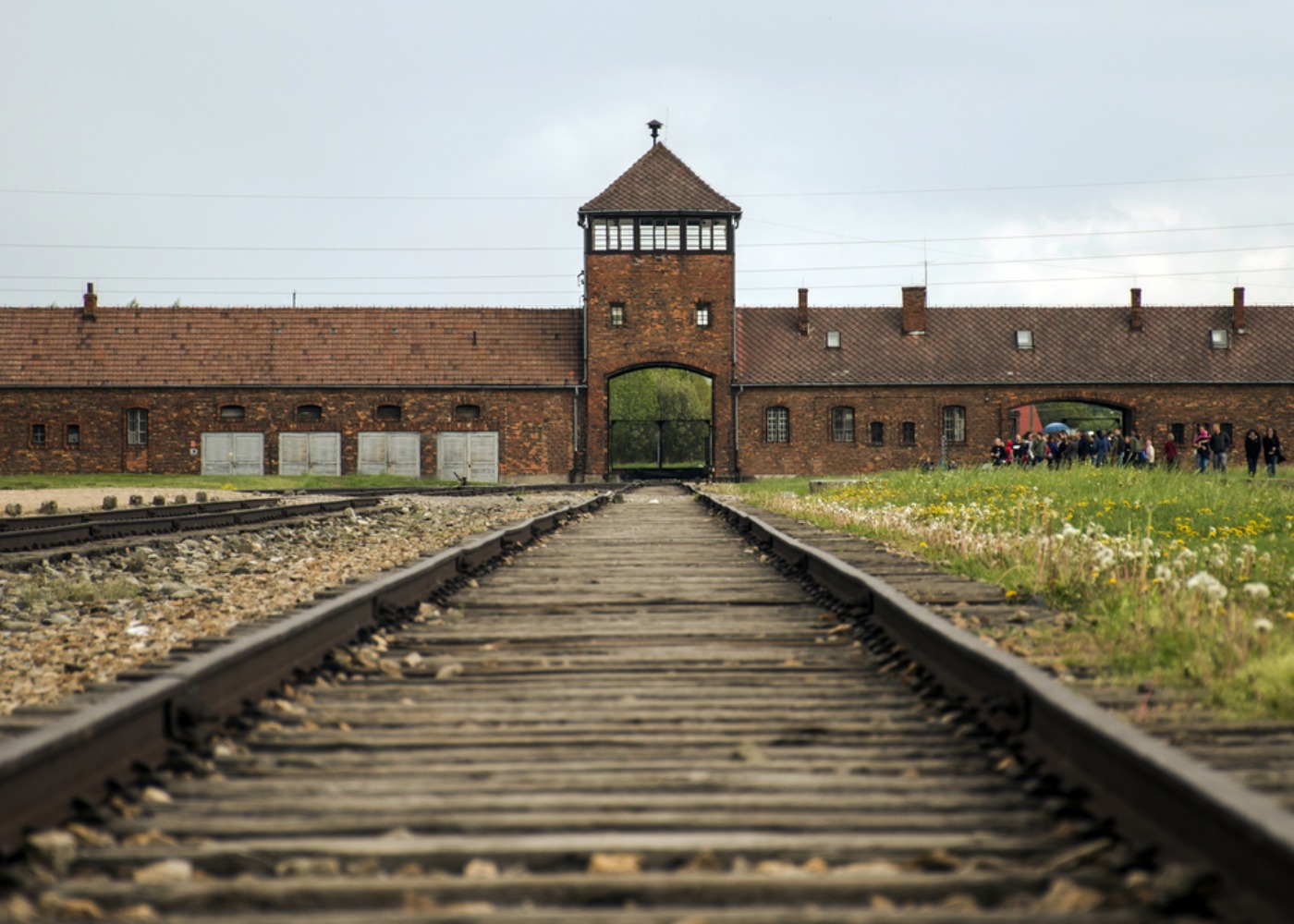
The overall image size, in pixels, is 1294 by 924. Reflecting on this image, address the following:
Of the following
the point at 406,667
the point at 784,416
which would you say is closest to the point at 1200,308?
the point at 784,416

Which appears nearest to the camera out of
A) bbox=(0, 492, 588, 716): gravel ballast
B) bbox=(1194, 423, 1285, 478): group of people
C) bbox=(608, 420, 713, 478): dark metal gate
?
bbox=(0, 492, 588, 716): gravel ballast

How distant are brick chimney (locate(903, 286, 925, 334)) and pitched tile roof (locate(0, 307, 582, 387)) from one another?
43.0ft

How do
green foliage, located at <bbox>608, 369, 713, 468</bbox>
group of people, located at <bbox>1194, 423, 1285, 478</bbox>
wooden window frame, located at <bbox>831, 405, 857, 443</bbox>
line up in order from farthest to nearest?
green foliage, located at <bbox>608, 369, 713, 468</bbox>, wooden window frame, located at <bbox>831, 405, 857, 443</bbox>, group of people, located at <bbox>1194, 423, 1285, 478</bbox>

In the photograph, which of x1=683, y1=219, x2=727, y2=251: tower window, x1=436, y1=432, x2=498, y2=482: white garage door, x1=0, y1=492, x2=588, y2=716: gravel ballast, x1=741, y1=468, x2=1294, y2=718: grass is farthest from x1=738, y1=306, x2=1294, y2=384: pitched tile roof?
x1=0, y1=492, x2=588, y2=716: gravel ballast

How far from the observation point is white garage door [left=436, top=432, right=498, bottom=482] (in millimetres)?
44156

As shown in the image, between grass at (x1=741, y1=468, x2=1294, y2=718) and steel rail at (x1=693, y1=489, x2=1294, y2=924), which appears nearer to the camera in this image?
steel rail at (x1=693, y1=489, x2=1294, y2=924)

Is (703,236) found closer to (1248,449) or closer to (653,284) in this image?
(653,284)

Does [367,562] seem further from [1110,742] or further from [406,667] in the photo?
[1110,742]

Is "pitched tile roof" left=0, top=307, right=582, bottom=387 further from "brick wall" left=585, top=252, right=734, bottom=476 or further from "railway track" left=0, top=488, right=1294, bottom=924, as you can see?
"railway track" left=0, top=488, right=1294, bottom=924

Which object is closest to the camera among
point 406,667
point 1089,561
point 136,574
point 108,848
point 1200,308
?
point 108,848

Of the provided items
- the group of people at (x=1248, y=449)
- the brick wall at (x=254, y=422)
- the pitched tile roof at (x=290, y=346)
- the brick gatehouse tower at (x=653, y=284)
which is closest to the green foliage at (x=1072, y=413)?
the brick gatehouse tower at (x=653, y=284)

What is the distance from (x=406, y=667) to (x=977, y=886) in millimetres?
3130

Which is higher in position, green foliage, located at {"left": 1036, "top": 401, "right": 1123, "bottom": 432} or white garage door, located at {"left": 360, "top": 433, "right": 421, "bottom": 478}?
green foliage, located at {"left": 1036, "top": 401, "right": 1123, "bottom": 432}

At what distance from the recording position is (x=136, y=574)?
9.99m
